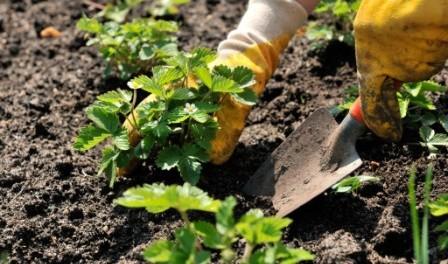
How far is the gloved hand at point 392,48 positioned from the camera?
8.04 feet

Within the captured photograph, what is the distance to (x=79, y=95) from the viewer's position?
3.62 m

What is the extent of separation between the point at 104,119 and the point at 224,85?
43 cm

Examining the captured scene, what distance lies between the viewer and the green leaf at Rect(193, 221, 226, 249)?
2131mm

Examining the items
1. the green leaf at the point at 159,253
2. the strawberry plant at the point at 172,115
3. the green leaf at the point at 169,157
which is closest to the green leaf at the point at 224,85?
the strawberry plant at the point at 172,115

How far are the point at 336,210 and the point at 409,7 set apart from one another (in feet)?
2.35

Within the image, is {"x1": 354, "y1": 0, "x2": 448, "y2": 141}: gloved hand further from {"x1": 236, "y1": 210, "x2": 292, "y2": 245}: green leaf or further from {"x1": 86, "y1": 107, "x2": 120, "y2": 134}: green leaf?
{"x1": 86, "y1": 107, "x2": 120, "y2": 134}: green leaf

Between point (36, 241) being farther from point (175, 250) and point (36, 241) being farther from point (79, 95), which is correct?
point (79, 95)

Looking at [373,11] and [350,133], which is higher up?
[373,11]

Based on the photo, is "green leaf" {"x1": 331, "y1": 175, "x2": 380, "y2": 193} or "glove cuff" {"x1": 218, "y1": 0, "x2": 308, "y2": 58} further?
"glove cuff" {"x1": 218, "y1": 0, "x2": 308, "y2": 58}

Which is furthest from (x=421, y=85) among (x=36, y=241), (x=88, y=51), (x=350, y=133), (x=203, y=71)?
(x=88, y=51)

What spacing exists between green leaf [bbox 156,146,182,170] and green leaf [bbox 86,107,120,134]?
0.19 m

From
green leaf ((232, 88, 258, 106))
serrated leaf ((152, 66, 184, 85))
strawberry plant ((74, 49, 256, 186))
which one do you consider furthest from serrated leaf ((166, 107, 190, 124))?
green leaf ((232, 88, 258, 106))

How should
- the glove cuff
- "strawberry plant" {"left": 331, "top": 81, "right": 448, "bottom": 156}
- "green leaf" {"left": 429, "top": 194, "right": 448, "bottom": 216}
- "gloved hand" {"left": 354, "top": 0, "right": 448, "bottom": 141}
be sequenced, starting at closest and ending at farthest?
"green leaf" {"left": 429, "top": 194, "right": 448, "bottom": 216} < "gloved hand" {"left": 354, "top": 0, "right": 448, "bottom": 141} < "strawberry plant" {"left": 331, "top": 81, "right": 448, "bottom": 156} < the glove cuff

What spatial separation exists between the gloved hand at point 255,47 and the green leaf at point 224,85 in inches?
7.5
